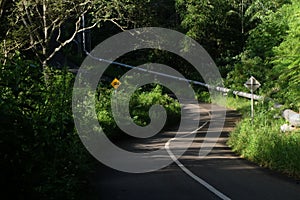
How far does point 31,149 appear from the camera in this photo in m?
7.25

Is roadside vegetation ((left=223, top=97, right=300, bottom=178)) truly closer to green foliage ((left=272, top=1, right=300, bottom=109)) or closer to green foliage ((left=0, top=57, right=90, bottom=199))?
green foliage ((left=272, top=1, right=300, bottom=109))

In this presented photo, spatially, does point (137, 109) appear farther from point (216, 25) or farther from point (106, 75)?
point (216, 25)

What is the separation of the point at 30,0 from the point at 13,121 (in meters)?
17.1

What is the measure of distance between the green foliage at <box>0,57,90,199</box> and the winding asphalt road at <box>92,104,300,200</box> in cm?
168

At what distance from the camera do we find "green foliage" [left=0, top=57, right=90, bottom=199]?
6391 mm

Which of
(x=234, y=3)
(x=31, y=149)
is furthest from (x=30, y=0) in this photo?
(x=234, y=3)

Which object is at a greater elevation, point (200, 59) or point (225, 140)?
point (200, 59)

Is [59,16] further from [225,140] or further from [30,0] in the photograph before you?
[225,140]

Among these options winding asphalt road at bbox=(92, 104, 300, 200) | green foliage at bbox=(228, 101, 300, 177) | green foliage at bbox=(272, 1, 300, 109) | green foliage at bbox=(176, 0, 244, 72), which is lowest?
winding asphalt road at bbox=(92, 104, 300, 200)

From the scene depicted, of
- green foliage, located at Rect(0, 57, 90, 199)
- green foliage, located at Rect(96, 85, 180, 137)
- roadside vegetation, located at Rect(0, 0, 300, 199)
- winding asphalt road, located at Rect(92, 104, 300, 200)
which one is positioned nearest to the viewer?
green foliage, located at Rect(0, 57, 90, 199)

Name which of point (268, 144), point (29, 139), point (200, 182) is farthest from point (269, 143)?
point (29, 139)

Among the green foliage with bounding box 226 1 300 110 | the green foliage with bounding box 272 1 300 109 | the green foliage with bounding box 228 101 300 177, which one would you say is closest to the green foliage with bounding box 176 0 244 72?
the green foliage with bounding box 226 1 300 110

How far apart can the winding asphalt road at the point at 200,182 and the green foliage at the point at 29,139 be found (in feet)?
5.51

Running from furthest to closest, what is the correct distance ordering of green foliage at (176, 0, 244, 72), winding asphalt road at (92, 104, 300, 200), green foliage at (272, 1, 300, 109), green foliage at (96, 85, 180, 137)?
1. green foliage at (176, 0, 244, 72)
2. green foliage at (96, 85, 180, 137)
3. green foliage at (272, 1, 300, 109)
4. winding asphalt road at (92, 104, 300, 200)
